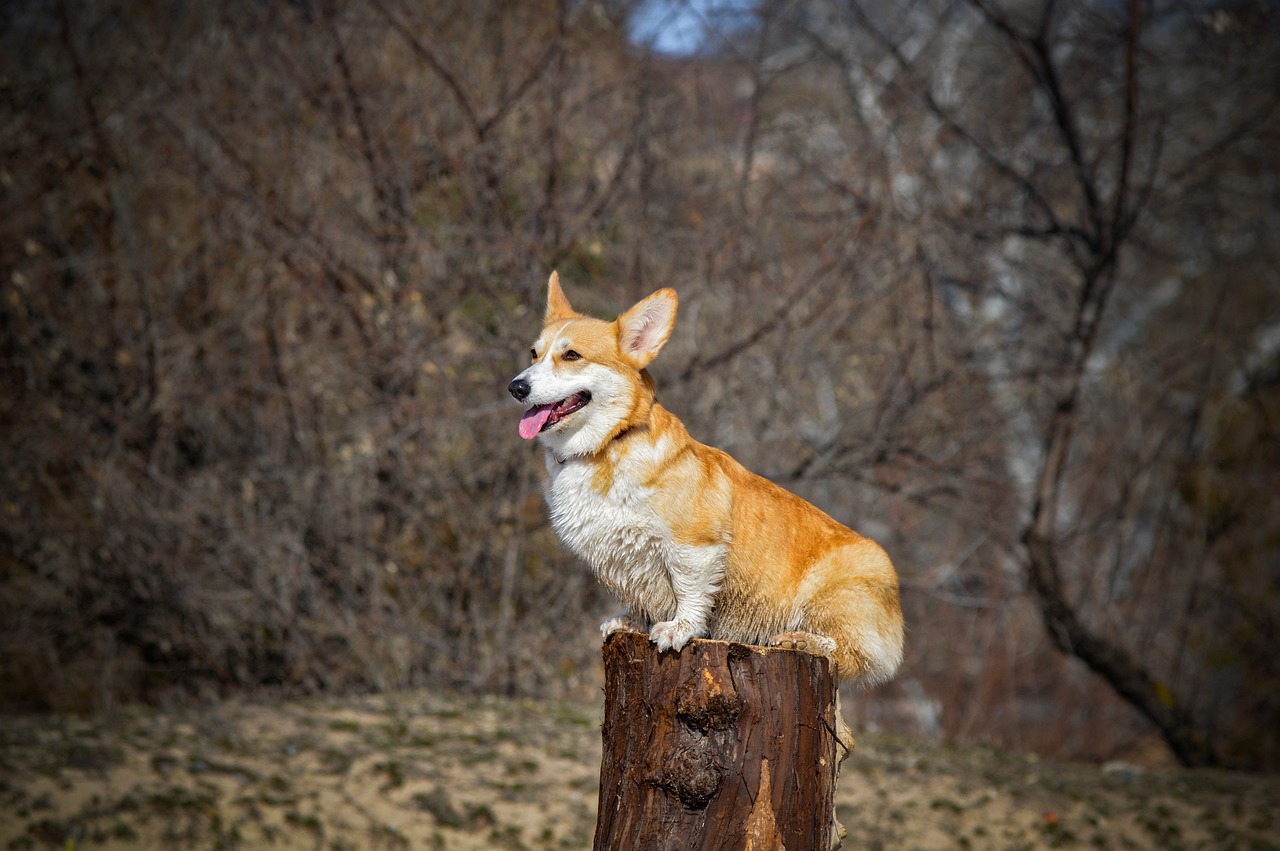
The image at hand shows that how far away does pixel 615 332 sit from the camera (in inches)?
138

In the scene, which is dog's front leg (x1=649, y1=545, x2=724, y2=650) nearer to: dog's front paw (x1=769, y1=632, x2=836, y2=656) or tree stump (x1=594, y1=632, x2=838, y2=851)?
tree stump (x1=594, y1=632, x2=838, y2=851)

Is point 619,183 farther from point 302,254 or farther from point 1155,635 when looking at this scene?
point 1155,635

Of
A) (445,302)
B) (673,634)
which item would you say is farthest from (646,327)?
(445,302)

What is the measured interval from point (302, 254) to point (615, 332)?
623cm

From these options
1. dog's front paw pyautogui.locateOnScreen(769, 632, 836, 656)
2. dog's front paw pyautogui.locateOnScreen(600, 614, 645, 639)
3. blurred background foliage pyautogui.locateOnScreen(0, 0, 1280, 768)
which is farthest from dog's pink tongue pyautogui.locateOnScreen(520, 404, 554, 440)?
blurred background foliage pyautogui.locateOnScreen(0, 0, 1280, 768)

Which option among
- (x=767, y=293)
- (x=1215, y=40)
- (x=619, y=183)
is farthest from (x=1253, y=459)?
(x=619, y=183)

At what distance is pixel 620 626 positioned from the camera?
3.56 metres

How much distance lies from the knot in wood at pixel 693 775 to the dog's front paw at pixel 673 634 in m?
0.32

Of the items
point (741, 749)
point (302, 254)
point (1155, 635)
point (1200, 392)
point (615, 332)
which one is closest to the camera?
point (741, 749)

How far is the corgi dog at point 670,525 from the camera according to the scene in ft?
10.9

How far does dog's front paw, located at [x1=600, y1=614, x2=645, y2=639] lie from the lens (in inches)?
137

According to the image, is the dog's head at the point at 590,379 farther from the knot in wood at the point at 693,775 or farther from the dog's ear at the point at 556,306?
the knot in wood at the point at 693,775

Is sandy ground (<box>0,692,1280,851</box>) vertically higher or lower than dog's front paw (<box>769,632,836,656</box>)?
lower

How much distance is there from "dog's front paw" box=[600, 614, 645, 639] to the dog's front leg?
0.21 m
